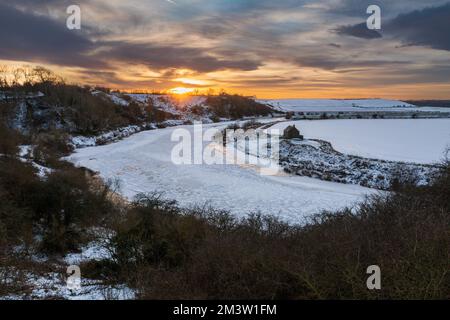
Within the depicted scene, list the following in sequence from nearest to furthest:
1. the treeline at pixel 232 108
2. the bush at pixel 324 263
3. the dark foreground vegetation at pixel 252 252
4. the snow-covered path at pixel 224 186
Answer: the bush at pixel 324 263
the dark foreground vegetation at pixel 252 252
the snow-covered path at pixel 224 186
the treeline at pixel 232 108

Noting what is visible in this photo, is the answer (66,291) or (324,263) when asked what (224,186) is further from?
(324,263)

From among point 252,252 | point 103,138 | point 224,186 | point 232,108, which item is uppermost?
point 232,108

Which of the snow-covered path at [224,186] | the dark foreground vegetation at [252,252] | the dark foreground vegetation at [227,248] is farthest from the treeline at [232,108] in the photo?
the dark foreground vegetation at [252,252]

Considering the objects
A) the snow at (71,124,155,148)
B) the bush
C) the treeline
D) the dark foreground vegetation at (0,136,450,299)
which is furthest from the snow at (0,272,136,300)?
the treeline

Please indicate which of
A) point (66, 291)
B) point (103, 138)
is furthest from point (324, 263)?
point (103, 138)

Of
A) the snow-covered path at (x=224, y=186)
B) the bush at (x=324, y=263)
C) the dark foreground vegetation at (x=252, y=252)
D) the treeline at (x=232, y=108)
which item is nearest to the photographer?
the bush at (x=324, y=263)

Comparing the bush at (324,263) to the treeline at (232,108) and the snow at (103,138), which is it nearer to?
the snow at (103,138)
